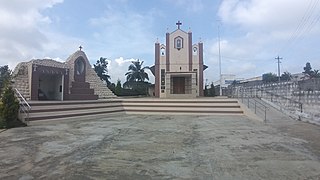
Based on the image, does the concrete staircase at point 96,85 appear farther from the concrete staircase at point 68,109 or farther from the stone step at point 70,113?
the stone step at point 70,113

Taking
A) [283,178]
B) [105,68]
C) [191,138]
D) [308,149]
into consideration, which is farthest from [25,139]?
[105,68]

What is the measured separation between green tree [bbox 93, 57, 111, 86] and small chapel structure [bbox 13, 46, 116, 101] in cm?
1726

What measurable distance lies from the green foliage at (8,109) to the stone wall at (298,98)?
42.5 feet

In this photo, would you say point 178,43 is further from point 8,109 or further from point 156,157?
point 156,157

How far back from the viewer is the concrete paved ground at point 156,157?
478 centimetres

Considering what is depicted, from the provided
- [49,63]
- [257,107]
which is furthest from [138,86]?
[257,107]

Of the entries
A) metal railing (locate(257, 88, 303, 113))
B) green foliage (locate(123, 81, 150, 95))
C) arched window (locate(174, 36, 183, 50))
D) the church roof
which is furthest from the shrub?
green foliage (locate(123, 81, 150, 95))

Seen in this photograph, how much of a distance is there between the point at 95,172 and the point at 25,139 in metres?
4.42

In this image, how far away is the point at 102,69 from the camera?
42031 millimetres

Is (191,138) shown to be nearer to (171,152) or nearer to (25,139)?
(171,152)

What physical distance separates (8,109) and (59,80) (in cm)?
881

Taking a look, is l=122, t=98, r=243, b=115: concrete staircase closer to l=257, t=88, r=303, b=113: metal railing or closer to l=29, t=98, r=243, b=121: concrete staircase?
l=29, t=98, r=243, b=121: concrete staircase

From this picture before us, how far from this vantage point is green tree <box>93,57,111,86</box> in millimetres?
41309

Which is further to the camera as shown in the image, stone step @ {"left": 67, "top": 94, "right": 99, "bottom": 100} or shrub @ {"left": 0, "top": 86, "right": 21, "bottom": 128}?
stone step @ {"left": 67, "top": 94, "right": 99, "bottom": 100}
